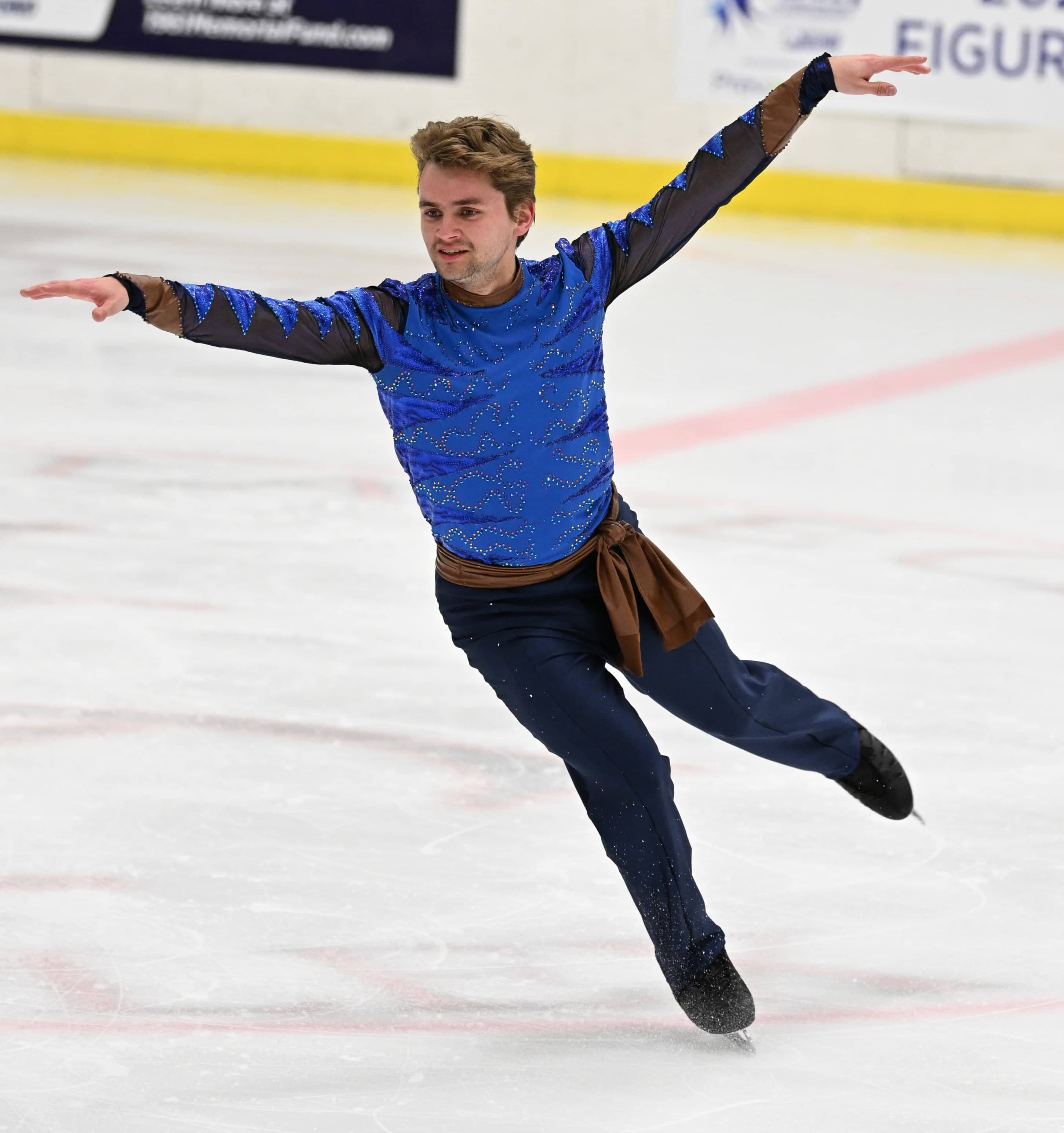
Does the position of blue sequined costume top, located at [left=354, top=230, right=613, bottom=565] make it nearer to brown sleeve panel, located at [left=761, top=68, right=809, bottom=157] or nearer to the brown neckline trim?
the brown neckline trim

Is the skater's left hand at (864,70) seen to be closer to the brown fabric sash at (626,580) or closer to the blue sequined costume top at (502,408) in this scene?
the blue sequined costume top at (502,408)

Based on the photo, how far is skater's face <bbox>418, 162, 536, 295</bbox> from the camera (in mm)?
2738

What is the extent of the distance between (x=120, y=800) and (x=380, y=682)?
2.91 ft

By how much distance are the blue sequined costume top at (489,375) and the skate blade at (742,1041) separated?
0.73 m

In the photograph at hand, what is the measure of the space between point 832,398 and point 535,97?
18.7 feet

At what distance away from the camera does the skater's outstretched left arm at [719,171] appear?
118 inches

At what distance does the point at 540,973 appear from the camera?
123 inches

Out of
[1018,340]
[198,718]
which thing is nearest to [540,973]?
[198,718]

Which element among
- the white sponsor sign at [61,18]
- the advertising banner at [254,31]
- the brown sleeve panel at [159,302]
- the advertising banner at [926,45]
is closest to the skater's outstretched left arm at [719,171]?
the brown sleeve panel at [159,302]

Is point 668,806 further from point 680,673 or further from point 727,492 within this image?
point 727,492

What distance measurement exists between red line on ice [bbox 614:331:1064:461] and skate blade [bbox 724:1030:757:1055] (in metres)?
3.93

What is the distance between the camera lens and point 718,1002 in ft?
9.37

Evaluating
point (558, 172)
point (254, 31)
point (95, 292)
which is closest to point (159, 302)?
Answer: point (95, 292)

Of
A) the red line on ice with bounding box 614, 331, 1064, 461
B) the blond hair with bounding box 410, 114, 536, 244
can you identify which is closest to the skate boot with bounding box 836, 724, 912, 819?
the blond hair with bounding box 410, 114, 536, 244
